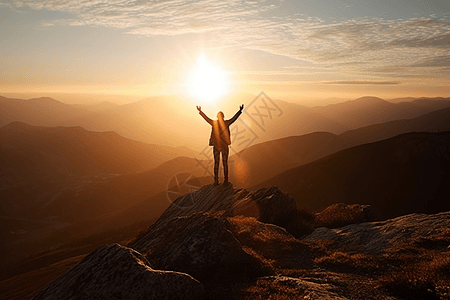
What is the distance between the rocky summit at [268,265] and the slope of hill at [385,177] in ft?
177

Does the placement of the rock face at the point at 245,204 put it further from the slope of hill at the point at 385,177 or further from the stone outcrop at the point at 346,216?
the slope of hill at the point at 385,177

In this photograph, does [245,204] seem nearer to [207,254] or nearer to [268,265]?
[268,265]

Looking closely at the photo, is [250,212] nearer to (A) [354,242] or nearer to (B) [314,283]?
(A) [354,242]

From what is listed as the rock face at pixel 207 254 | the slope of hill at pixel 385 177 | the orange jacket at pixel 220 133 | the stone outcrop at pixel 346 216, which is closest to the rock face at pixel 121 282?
the rock face at pixel 207 254

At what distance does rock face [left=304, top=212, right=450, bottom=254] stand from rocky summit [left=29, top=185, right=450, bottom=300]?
→ 1.7 inches

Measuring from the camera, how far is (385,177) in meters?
79.6

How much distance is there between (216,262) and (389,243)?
868 centimetres

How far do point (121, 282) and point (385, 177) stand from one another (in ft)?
282

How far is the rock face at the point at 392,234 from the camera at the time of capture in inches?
510

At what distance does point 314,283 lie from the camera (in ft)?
30.2

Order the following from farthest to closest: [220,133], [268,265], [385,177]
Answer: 1. [385,177]
2. [220,133]
3. [268,265]

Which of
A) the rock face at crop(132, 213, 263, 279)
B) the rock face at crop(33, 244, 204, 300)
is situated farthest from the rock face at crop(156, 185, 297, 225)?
the rock face at crop(33, 244, 204, 300)

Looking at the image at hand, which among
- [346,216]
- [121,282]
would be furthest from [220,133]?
[121,282]

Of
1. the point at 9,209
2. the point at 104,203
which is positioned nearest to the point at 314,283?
the point at 104,203
